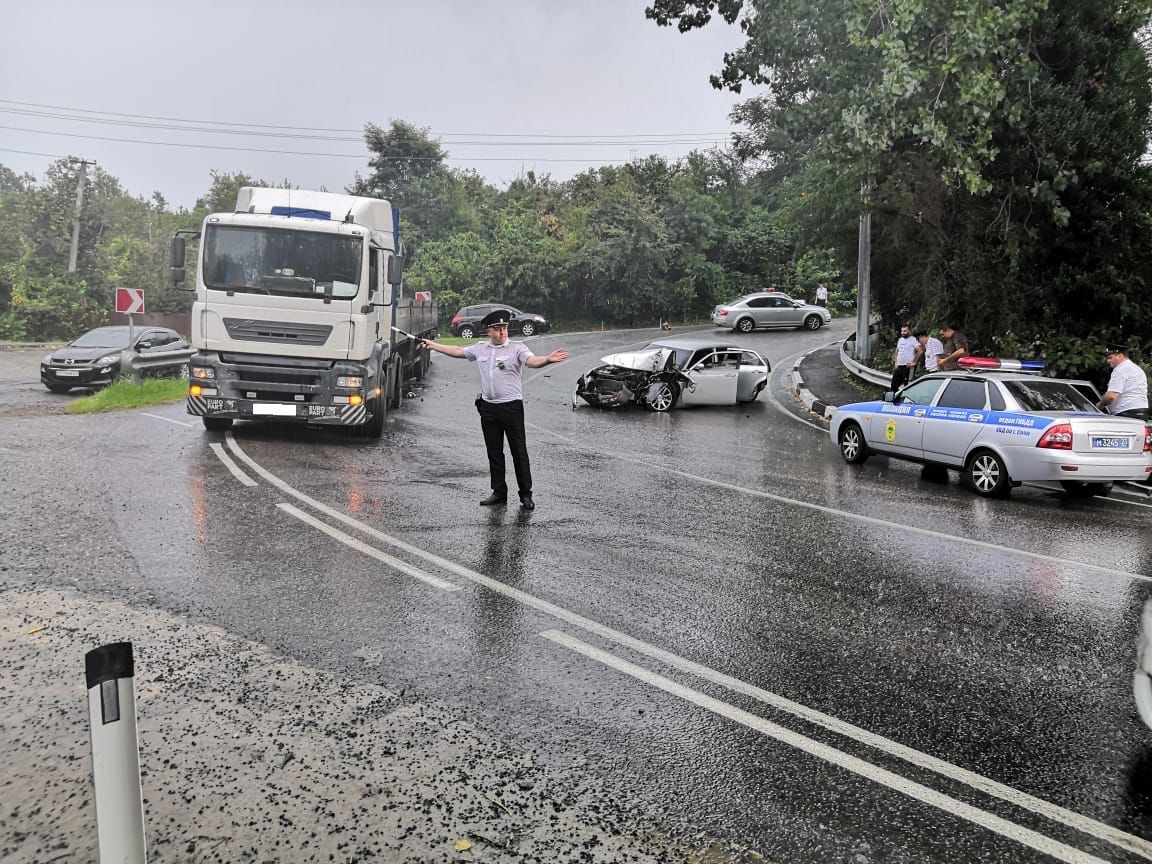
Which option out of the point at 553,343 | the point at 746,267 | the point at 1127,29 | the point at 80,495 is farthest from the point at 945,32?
the point at 746,267

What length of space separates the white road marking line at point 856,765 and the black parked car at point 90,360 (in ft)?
65.8

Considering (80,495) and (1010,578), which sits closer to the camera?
(1010,578)

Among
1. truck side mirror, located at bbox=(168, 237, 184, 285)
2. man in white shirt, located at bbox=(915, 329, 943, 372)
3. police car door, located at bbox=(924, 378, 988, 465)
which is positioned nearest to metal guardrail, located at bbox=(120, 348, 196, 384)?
truck side mirror, located at bbox=(168, 237, 184, 285)

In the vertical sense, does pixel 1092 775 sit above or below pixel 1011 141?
below

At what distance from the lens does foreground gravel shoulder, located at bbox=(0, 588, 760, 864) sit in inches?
127

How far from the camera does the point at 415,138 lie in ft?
198

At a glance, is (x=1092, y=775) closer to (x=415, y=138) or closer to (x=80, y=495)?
(x=80, y=495)

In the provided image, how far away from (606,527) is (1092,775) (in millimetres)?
4900

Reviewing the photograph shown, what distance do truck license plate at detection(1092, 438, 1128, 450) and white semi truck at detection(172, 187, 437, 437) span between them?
925cm

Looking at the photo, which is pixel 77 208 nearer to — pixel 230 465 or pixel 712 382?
pixel 712 382

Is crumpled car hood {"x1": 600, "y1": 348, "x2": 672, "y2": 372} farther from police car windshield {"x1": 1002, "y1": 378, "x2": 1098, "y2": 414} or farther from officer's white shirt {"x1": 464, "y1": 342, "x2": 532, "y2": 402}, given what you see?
officer's white shirt {"x1": 464, "y1": 342, "x2": 532, "y2": 402}

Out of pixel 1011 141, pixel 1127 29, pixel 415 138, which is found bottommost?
pixel 1011 141

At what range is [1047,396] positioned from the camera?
35.0 ft

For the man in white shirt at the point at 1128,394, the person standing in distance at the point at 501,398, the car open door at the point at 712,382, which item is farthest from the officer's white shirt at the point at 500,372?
the car open door at the point at 712,382
